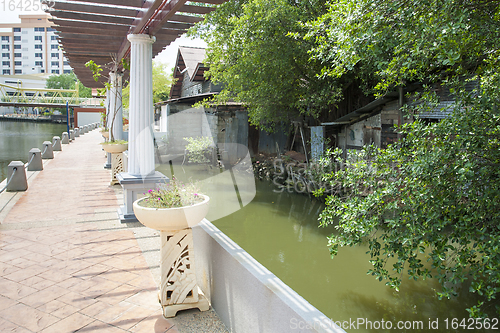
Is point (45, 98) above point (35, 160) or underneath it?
above

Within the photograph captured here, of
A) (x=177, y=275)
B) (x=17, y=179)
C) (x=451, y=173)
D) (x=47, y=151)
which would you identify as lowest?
(x=177, y=275)

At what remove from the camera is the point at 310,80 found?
10266 mm

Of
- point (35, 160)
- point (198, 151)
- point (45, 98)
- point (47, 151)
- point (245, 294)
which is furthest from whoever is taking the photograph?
point (45, 98)

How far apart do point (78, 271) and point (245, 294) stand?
7.69 feet

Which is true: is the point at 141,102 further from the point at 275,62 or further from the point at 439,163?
the point at 275,62

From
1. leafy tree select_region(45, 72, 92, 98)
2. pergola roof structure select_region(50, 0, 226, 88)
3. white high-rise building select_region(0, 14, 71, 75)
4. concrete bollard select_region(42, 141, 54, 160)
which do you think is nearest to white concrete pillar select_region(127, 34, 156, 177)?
pergola roof structure select_region(50, 0, 226, 88)

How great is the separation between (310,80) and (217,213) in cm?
471

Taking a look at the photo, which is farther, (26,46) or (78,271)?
(26,46)

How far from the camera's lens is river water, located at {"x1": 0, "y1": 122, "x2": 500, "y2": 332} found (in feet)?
14.8

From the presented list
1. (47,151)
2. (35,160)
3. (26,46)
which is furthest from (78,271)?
(26,46)

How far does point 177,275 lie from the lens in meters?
3.12

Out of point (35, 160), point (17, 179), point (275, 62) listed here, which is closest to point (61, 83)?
point (35, 160)

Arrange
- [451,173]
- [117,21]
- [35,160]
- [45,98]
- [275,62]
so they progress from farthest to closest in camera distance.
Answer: [45,98] → [35,160] → [275,62] → [117,21] → [451,173]

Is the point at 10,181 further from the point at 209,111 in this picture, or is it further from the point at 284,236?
the point at 209,111
